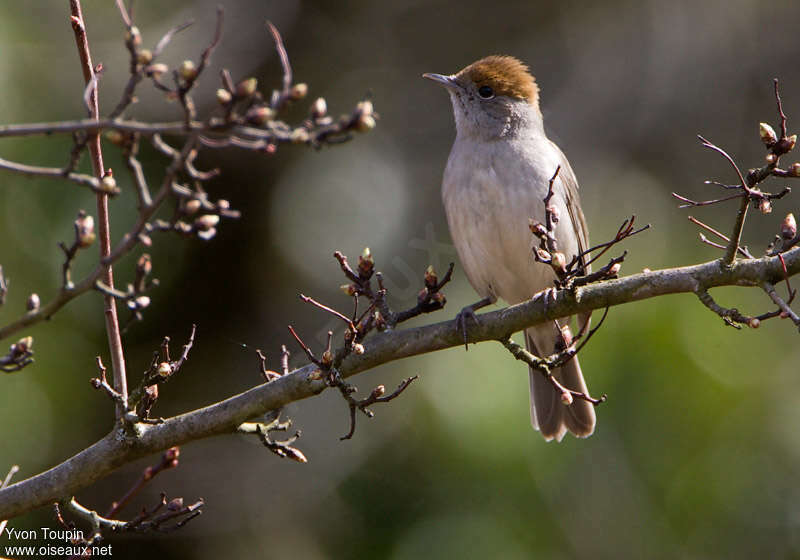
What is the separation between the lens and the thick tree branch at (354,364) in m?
3.17

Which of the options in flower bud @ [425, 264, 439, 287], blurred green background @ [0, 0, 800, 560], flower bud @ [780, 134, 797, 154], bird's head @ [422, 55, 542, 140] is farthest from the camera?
bird's head @ [422, 55, 542, 140]

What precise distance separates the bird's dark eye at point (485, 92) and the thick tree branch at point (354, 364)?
95.5 inches

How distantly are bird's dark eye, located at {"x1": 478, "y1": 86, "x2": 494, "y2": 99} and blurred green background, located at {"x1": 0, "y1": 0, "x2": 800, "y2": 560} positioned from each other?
54.3 inches

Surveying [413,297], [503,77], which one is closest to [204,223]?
[503,77]

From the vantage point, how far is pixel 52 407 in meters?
6.09

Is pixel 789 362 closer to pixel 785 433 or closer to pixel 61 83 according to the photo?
pixel 785 433

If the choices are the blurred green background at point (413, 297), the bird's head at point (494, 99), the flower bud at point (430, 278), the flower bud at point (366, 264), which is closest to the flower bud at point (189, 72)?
the flower bud at point (366, 264)


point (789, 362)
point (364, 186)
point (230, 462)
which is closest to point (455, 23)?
point (364, 186)

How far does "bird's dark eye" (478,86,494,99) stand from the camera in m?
5.88

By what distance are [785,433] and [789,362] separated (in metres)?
0.45

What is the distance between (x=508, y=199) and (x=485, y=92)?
1080mm

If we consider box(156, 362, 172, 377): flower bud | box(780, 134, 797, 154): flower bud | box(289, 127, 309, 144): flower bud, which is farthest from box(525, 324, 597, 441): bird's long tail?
box(289, 127, 309, 144): flower bud

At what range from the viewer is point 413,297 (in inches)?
301

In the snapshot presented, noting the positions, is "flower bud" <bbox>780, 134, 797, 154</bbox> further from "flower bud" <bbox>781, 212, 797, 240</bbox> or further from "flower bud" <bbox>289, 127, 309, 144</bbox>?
"flower bud" <bbox>289, 127, 309, 144</bbox>
